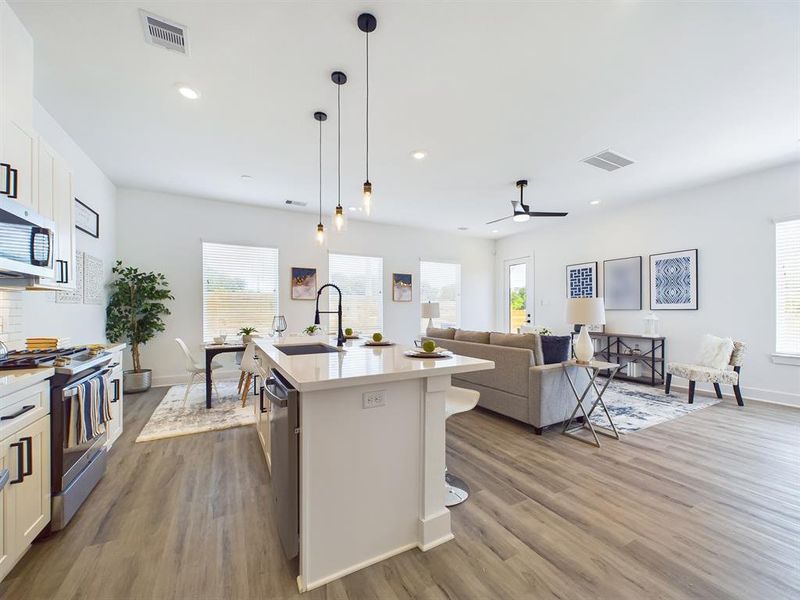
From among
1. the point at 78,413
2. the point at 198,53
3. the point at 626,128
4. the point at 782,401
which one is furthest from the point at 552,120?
the point at 782,401

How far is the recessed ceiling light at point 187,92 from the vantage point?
2635mm

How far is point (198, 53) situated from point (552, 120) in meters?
2.95

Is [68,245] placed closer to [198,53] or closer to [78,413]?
[78,413]

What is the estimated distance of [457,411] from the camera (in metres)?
2.17

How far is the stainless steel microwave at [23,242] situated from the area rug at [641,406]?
477cm

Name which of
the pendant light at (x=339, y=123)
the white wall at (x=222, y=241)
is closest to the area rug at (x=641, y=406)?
the pendant light at (x=339, y=123)

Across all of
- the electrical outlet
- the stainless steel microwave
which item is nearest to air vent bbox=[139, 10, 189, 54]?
the stainless steel microwave

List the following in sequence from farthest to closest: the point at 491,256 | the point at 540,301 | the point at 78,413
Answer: the point at 491,256, the point at 540,301, the point at 78,413

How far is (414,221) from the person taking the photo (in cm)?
685

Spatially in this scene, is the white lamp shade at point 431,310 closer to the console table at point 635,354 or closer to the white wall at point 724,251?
the console table at point 635,354

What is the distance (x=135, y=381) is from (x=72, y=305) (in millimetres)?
1565

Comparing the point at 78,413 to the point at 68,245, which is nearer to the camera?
the point at 78,413

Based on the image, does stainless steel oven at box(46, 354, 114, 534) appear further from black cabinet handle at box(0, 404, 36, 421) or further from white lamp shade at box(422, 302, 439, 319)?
white lamp shade at box(422, 302, 439, 319)

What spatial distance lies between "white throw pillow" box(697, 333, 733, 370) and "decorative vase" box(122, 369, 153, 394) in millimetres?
7721
